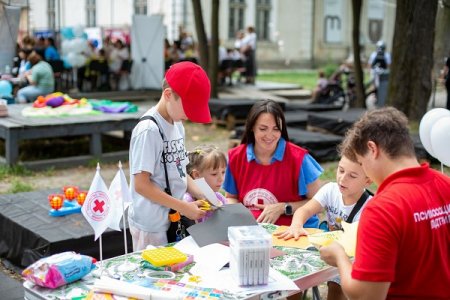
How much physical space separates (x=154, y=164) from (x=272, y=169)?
100 cm

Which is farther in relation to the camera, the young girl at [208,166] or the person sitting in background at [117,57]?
the person sitting in background at [117,57]

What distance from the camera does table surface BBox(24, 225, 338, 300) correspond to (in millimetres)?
2383

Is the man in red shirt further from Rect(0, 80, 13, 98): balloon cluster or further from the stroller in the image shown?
the stroller

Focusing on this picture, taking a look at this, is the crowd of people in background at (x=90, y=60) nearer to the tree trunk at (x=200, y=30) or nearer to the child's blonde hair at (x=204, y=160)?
the tree trunk at (x=200, y=30)

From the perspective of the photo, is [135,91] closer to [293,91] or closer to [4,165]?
[293,91]

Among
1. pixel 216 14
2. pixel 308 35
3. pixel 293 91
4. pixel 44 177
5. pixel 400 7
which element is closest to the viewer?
pixel 44 177

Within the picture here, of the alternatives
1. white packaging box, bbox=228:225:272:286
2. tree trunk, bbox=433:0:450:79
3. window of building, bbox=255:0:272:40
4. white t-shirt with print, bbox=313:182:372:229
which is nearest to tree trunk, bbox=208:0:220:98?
tree trunk, bbox=433:0:450:79

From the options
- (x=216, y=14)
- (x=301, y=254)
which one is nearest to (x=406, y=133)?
(x=301, y=254)

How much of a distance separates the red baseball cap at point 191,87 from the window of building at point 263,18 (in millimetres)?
29880

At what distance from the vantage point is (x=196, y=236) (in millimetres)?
2949

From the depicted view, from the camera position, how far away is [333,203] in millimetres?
3518

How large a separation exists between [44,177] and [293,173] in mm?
5375

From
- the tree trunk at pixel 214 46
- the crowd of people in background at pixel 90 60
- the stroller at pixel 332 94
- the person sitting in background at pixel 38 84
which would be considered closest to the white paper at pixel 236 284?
the person sitting in background at pixel 38 84

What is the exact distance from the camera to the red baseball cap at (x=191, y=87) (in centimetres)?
290
